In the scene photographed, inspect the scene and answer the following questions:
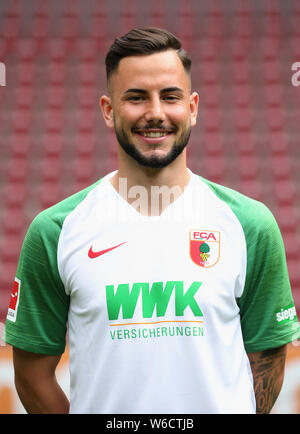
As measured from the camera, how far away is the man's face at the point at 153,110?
1.59 metres

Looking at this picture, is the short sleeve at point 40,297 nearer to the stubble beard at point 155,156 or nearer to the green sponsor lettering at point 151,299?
the green sponsor lettering at point 151,299

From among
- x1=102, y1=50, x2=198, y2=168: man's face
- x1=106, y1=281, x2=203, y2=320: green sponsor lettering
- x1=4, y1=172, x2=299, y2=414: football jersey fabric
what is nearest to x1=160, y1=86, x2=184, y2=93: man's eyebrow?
x1=102, y1=50, x2=198, y2=168: man's face

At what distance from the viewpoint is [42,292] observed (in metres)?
1.73

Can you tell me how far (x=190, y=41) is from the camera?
6.44m

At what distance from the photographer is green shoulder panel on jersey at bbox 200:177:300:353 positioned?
1699 mm

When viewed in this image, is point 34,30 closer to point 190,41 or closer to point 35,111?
point 35,111

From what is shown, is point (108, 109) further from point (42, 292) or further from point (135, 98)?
point (42, 292)

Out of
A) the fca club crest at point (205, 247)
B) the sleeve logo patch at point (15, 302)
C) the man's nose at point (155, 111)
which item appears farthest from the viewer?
the sleeve logo patch at point (15, 302)

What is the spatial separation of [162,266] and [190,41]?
5.22m

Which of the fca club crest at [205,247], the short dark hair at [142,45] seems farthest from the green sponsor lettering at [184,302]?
the short dark hair at [142,45]

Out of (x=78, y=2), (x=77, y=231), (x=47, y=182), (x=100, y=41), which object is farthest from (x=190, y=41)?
(x=77, y=231)

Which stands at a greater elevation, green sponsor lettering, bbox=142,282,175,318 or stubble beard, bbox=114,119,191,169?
stubble beard, bbox=114,119,191,169

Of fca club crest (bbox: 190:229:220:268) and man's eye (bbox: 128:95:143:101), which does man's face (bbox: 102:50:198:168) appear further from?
fca club crest (bbox: 190:229:220:268)

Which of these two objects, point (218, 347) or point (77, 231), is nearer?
point (218, 347)
